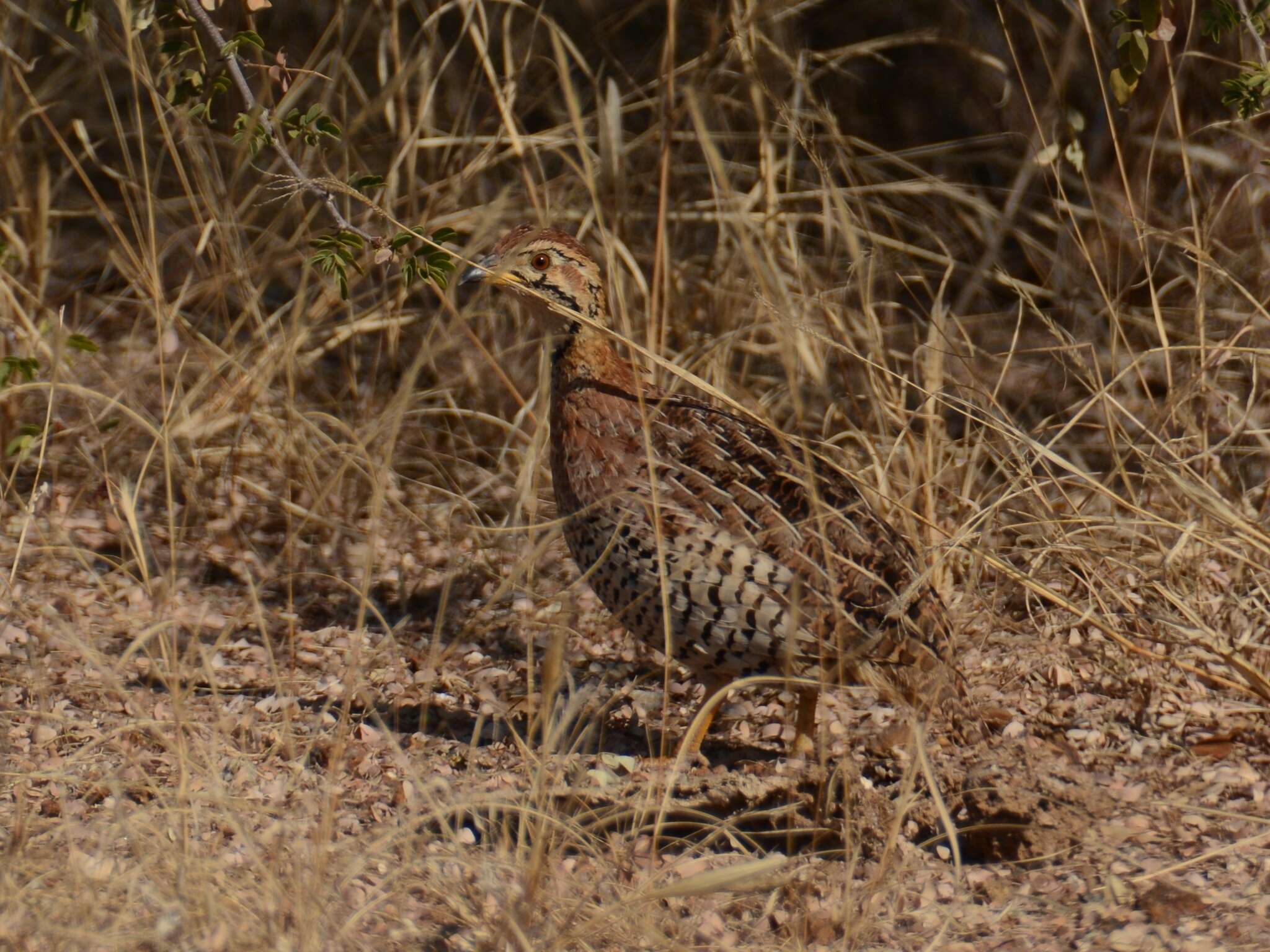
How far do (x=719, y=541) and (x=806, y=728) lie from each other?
56 centimetres

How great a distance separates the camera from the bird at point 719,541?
344cm

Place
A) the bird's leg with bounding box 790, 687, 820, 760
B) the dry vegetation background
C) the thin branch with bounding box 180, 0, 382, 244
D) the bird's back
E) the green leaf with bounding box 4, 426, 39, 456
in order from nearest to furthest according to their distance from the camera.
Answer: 1. the dry vegetation background
2. the thin branch with bounding box 180, 0, 382, 244
3. the bird's back
4. the bird's leg with bounding box 790, 687, 820, 760
5. the green leaf with bounding box 4, 426, 39, 456

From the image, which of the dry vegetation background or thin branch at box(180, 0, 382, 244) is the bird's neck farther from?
thin branch at box(180, 0, 382, 244)

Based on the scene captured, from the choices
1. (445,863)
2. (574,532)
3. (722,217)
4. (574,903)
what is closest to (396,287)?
(722,217)

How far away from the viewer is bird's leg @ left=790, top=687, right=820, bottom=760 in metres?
3.68

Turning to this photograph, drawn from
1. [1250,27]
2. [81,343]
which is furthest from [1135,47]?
[81,343]

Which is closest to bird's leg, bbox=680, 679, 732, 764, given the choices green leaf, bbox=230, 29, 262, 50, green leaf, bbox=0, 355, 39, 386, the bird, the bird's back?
the bird

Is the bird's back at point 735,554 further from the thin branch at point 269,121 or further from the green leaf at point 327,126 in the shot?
the green leaf at point 327,126

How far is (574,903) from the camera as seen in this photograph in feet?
8.61

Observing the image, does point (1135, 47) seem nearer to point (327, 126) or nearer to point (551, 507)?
point (327, 126)

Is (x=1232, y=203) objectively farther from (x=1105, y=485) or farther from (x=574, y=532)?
(x=574, y=532)

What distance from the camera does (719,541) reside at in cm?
348

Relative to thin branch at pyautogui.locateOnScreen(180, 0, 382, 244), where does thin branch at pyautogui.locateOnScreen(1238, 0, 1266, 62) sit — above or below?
above

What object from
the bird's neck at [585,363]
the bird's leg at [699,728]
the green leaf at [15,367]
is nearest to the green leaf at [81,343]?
the green leaf at [15,367]
